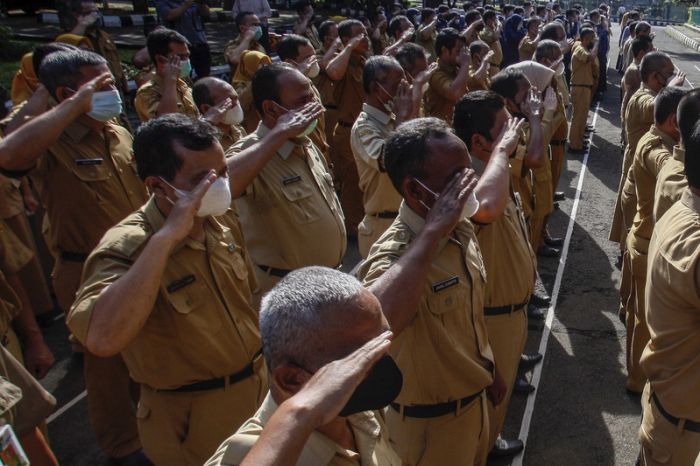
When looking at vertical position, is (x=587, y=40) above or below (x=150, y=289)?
below

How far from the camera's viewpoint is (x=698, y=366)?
108 inches

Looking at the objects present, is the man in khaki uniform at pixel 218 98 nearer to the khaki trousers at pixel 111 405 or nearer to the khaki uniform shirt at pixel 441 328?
the khaki trousers at pixel 111 405

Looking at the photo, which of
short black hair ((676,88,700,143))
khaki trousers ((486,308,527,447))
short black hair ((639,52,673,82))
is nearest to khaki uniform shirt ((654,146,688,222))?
short black hair ((676,88,700,143))

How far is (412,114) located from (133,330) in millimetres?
2964

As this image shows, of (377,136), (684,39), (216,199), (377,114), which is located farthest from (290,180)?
(684,39)

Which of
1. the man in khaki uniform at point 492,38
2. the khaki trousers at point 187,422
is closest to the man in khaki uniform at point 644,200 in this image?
the khaki trousers at point 187,422

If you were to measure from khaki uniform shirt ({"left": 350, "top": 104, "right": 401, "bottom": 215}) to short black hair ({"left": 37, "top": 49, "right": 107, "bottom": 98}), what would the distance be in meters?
1.76

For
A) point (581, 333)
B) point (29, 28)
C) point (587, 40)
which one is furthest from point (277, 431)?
point (29, 28)

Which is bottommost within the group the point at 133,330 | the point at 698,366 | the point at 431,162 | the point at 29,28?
the point at 29,28

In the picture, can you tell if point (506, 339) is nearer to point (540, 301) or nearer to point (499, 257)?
point (499, 257)

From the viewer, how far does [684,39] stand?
3525 centimetres

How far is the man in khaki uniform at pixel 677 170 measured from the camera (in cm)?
367

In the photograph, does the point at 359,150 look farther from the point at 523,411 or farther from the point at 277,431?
the point at 277,431

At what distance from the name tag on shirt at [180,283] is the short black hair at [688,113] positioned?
3.04 metres
